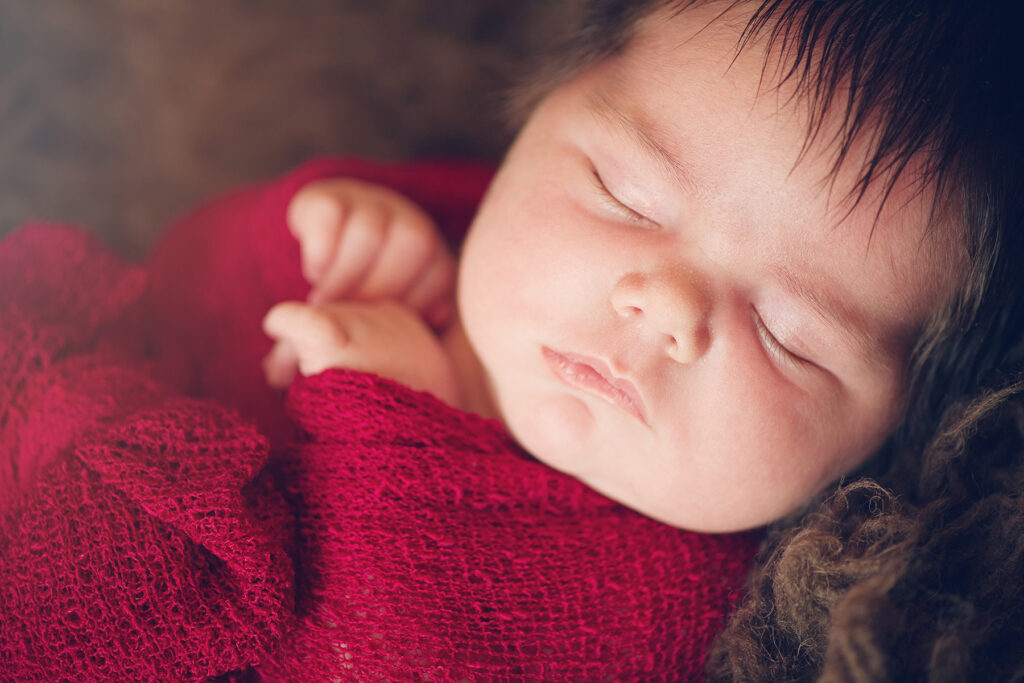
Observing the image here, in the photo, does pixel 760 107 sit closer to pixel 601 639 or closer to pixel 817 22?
pixel 817 22

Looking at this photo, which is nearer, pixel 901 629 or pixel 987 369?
pixel 901 629

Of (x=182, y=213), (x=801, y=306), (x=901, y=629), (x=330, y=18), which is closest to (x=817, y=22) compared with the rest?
(x=801, y=306)

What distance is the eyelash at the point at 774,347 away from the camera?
767mm

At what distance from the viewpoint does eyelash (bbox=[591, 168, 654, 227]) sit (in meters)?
0.78

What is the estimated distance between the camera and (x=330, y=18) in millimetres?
1194

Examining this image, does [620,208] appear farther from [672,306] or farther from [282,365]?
[282,365]

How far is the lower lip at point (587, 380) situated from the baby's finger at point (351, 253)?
0.93 ft

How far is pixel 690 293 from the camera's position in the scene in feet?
2.40

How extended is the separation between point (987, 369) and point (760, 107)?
356 mm

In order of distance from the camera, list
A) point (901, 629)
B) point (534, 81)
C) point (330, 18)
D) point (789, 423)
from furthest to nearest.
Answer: point (330, 18), point (534, 81), point (789, 423), point (901, 629)

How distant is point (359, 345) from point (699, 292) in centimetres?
35

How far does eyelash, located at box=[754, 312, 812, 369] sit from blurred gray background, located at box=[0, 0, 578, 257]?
570 mm

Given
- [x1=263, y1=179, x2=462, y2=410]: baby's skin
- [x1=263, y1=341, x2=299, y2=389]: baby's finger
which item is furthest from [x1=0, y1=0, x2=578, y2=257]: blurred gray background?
[x1=263, y1=341, x2=299, y2=389]: baby's finger

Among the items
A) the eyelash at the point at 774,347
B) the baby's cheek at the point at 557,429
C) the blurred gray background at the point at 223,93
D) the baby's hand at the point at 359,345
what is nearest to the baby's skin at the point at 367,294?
the baby's hand at the point at 359,345
